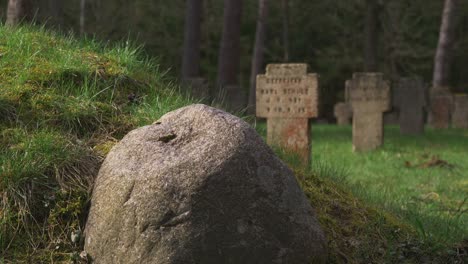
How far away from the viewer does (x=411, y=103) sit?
57.5 feet

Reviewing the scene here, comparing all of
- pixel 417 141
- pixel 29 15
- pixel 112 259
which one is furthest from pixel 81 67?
pixel 417 141

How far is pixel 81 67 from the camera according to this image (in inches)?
254

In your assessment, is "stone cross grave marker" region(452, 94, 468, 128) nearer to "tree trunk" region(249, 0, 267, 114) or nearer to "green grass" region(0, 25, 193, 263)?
"tree trunk" region(249, 0, 267, 114)

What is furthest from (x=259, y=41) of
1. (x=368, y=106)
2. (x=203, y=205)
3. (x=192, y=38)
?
(x=203, y=205)

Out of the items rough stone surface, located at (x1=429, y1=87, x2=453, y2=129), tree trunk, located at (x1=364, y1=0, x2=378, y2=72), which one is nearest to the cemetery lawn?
rough stone surface, located at (x1=429, y1=87, x2=453, y2=129)

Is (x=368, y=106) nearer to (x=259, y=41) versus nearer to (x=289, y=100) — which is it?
(x=289, y=100)

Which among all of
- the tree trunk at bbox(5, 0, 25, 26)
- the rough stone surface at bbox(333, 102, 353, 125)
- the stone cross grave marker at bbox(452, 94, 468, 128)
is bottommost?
the rough stone surface at bbox(333, 102, 353, 125)

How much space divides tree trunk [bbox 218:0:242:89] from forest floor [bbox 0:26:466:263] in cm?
1408

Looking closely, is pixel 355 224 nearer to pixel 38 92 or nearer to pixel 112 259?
→ pixel 112 259

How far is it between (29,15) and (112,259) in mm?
6227

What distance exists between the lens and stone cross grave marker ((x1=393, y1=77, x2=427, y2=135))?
17.2 meters

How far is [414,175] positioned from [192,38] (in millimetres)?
12621

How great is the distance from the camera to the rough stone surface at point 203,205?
4.59 metres

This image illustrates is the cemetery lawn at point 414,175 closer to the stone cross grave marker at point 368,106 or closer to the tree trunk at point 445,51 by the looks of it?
the stone cross grave marker at point 368,106
